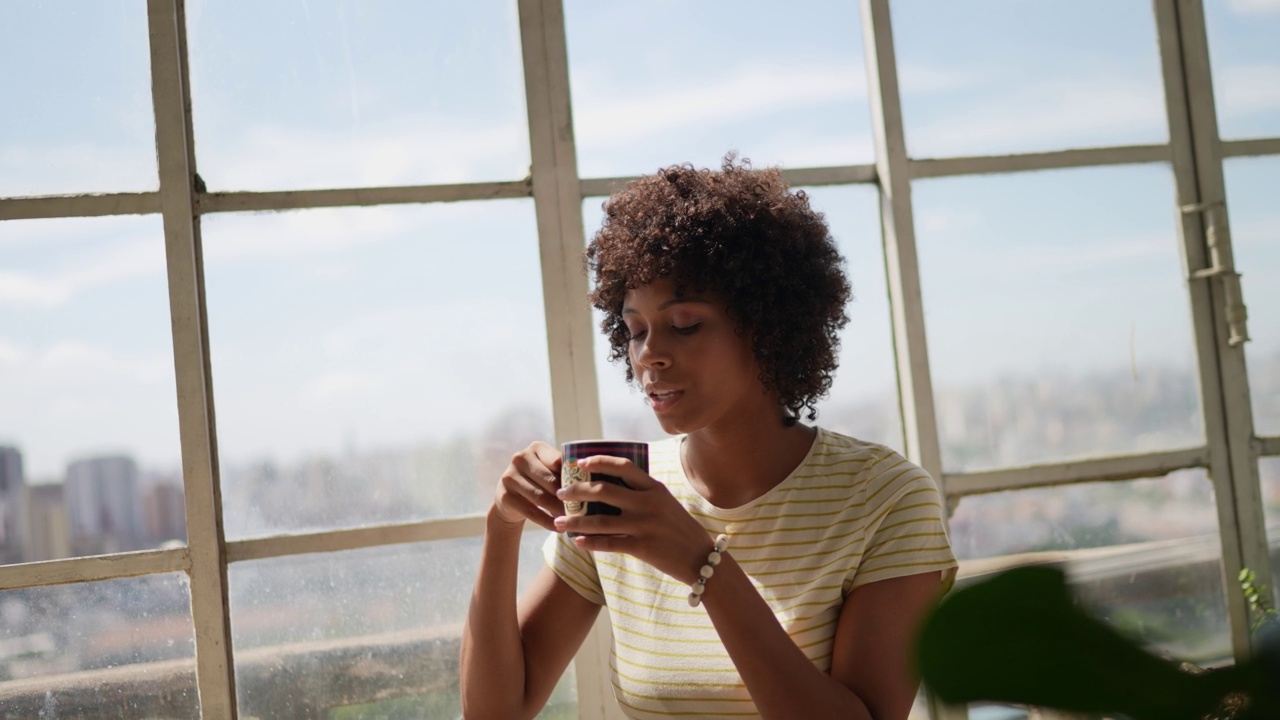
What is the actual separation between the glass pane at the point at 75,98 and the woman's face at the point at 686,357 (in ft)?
3.03

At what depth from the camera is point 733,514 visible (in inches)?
60.8

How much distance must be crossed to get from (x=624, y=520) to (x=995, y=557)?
1110 mm

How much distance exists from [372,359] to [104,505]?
486 mm

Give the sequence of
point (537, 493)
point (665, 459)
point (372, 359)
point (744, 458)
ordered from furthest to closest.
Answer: point (372, 359), point (665, 459), point (744, 458), point (537, 493)

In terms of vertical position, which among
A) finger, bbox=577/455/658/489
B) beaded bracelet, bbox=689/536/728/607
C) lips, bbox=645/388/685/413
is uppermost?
lips, bbox=645/388/685/413

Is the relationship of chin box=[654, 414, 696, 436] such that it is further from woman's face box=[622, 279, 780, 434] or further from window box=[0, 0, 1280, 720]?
window box=[0, 0, 1280, 720]

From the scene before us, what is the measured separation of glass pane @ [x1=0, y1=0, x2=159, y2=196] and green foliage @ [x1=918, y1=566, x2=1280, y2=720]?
6.22ft

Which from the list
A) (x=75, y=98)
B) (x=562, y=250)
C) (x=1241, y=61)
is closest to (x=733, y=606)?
(x=562, y=250)

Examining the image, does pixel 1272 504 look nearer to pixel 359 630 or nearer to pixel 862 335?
pixel 862 335

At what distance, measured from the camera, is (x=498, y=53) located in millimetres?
1986

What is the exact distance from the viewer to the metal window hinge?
215 centimetres

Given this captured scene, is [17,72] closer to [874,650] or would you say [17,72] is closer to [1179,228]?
[874,650]

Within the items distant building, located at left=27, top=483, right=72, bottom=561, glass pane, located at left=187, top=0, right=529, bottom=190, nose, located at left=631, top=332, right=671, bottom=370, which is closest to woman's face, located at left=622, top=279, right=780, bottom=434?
nose, located at left=631, top=332, right=671, bottom=370

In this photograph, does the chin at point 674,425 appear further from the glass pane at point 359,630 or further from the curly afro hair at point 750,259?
the glass pane at point 359,630
